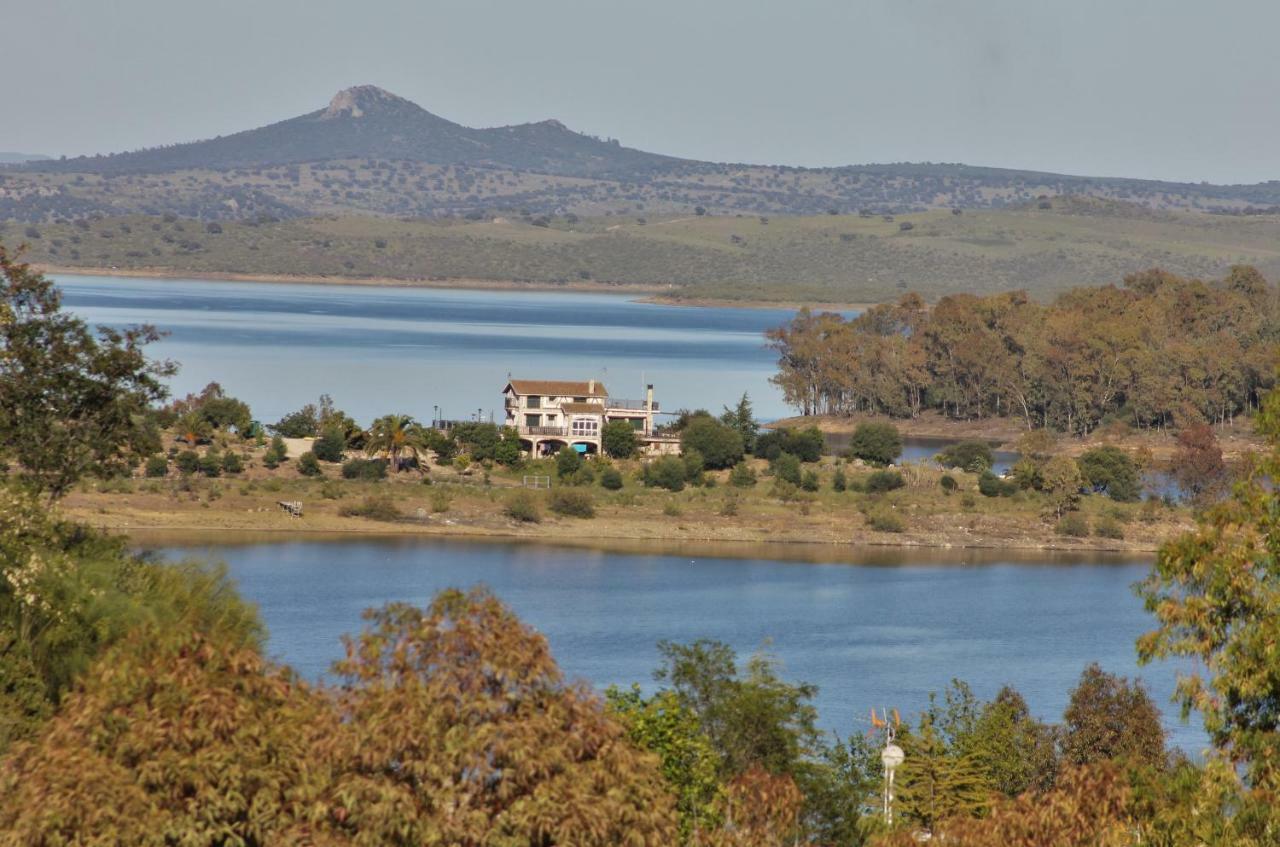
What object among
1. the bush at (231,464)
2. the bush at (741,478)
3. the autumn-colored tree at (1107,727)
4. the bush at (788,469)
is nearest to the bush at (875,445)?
the bush at (788,469)

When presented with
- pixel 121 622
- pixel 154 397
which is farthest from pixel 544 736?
pixel 154 397

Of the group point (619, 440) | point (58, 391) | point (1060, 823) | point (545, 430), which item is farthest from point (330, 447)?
point (1060, 823)

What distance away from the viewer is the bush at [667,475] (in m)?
58.6

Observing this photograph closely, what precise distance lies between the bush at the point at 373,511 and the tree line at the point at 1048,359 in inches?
1711

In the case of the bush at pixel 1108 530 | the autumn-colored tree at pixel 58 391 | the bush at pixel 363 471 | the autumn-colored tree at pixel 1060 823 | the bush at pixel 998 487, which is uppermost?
the autumn-colored tree at pixel 58 391

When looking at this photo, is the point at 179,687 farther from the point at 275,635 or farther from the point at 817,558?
the point at 817,558

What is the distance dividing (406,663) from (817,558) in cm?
4059

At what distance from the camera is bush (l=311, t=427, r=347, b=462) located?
5922 centimetres

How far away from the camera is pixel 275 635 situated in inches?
1420

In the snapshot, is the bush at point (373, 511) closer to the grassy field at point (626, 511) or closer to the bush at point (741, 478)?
the grassy field at point (626, 511)

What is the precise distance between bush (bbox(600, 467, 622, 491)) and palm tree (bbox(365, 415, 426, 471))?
18.4ft

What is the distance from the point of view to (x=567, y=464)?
5900cm

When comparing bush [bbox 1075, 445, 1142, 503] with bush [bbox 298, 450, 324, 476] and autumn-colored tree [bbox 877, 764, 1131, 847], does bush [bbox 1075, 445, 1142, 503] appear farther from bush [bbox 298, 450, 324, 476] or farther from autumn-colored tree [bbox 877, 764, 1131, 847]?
autumn-colored tree [bbox 877, 764, 1131, 847]

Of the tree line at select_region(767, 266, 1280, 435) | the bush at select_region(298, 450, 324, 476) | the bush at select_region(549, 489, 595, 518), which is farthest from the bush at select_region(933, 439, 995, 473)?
the bush at select_region(298, 450, 324, 476)
